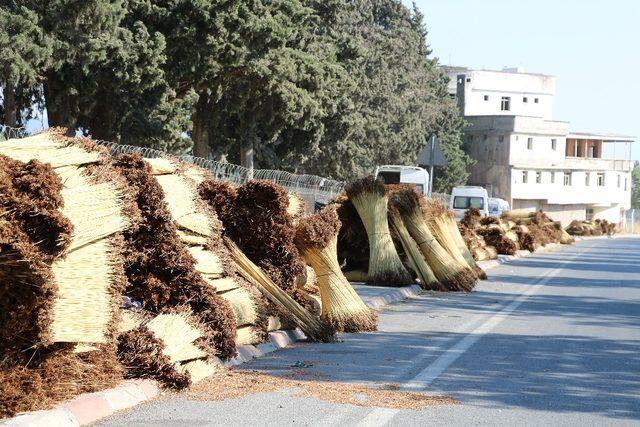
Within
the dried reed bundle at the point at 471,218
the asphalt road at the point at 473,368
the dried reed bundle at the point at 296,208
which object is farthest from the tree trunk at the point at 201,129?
the dried reed bundle at the point at 296,208

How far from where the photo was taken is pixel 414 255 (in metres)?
21.5

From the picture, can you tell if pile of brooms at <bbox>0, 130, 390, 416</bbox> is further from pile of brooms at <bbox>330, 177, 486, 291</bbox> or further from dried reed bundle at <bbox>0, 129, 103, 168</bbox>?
pile of brooms at <bbox>330, 177, 486, 291</bbox>

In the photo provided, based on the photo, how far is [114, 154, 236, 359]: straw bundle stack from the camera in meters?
10.1

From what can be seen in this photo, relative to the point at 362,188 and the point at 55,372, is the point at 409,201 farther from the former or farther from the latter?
the point at 55,372

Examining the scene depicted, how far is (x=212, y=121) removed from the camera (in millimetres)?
41906

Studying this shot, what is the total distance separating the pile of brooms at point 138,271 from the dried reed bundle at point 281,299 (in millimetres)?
16

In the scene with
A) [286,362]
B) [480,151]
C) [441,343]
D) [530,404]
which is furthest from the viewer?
[480,151]

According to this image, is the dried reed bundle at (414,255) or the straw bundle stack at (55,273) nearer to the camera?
the straw bundle stack at (55,273)

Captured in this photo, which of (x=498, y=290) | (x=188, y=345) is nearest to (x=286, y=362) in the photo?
(x=188, y=345)

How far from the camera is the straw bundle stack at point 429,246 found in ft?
71.0

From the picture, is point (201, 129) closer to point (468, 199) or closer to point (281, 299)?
point (468, 199)

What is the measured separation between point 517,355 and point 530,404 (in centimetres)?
321

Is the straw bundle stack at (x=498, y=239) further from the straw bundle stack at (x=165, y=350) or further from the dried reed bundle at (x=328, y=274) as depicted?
the straw bundle stack at (x=165, y=350)

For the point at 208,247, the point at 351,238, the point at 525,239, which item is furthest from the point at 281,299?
the point at 525,239
